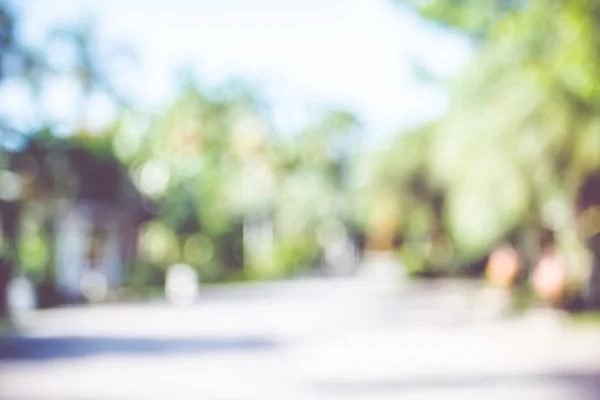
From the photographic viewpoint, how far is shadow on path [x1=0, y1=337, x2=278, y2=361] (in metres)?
12.0

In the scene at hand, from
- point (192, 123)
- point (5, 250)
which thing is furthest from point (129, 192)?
point (192, 123)

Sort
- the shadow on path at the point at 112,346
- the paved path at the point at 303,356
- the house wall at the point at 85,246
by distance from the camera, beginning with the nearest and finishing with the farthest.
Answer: the paved path at the point at 303,356 → the shadow on path at the point at 112,346 → the house wall at the point at 85,246

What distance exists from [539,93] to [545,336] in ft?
17.0

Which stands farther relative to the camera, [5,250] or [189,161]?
[189,161]

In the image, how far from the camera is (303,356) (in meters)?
11.7

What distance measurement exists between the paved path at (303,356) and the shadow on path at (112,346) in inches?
1.0

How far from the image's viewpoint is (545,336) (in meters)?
12.9

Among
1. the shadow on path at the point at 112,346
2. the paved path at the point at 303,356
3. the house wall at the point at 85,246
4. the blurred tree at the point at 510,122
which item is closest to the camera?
the paved path at the point at 303,356

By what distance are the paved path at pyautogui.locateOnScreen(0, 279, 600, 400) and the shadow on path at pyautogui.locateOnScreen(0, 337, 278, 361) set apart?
0.08 feet

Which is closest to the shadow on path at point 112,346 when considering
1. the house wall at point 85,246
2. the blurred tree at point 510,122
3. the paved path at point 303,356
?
the paved path at point 303,356

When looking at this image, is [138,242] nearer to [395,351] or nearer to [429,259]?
[429,259]

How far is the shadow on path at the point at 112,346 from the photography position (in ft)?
39.3

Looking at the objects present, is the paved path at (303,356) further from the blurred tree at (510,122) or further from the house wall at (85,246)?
the house wall at (85,246)

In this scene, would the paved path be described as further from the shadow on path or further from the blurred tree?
the blurred tree
